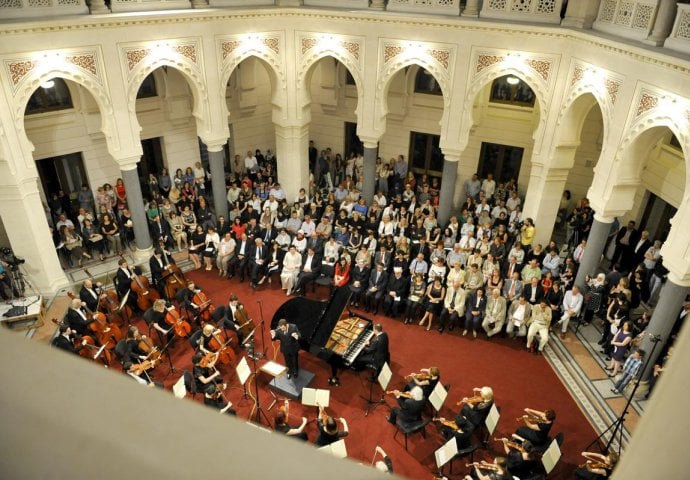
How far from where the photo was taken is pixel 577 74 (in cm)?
1131

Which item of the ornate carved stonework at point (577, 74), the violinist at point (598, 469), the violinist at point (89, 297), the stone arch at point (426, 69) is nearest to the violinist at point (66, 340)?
the violinist at point (89, 297)

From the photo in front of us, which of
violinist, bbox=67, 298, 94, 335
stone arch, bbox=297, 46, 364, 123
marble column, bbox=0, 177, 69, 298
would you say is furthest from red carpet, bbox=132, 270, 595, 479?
stone arch, bbox=297, 46, 364, 123

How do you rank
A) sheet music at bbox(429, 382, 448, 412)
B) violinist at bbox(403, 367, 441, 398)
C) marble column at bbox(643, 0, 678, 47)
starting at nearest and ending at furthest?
sheet music at bbox(429, 382, 448, 412) < violinist at bbox(403, 367, 441, 398) < marble column at bbox(643, 0, 678, 47)

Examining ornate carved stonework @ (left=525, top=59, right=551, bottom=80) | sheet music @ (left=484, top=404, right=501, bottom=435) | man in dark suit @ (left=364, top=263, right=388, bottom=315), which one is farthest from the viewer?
ornate carved stonework @ (left=525, top=59, right=551, bottom=80)

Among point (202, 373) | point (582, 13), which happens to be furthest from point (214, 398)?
point (582, 13)

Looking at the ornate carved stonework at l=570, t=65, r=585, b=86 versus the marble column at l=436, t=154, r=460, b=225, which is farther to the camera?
the marble column at l=436, t=154, r=460, b=225

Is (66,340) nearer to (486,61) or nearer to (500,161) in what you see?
(486,61)

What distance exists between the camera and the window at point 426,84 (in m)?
16.3

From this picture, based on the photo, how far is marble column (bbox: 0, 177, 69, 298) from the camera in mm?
10828

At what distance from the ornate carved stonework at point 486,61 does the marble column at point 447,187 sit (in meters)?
2.35

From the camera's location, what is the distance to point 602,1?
10.7 m

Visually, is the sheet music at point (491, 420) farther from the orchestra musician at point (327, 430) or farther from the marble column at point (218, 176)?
the marble column at point (218, 176)

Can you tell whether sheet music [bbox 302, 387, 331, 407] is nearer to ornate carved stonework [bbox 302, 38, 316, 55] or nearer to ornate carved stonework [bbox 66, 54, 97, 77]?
ornate carved stonework [bbox 66, 54, 97, 77]

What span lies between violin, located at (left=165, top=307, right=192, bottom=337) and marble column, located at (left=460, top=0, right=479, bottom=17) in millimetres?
9460
